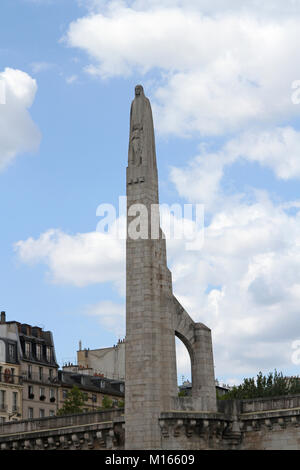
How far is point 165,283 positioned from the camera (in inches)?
1873

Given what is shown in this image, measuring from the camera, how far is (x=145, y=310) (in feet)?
152

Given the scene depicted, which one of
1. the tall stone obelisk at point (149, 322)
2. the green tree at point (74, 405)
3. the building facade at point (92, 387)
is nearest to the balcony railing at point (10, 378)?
the building facade at point (92, 387)

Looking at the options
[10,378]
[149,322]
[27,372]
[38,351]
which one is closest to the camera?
[149,322]

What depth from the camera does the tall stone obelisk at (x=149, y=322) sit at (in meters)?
45.2

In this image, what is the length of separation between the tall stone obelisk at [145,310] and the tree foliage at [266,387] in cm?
3278

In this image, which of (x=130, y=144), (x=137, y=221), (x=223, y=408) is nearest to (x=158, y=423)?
(x=223, y=408)

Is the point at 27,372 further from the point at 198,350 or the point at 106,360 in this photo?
the point at 198,350

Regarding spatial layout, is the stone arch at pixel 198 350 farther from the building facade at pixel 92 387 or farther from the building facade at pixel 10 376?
the building facade at pixel 92 387

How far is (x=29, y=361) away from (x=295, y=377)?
38.0 meters

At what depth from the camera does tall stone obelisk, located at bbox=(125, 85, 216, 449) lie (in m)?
45.2

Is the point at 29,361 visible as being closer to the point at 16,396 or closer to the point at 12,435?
the point at 16,396

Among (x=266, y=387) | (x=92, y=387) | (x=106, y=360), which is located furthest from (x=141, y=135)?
(x=106, y=360)

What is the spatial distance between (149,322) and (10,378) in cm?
5799
